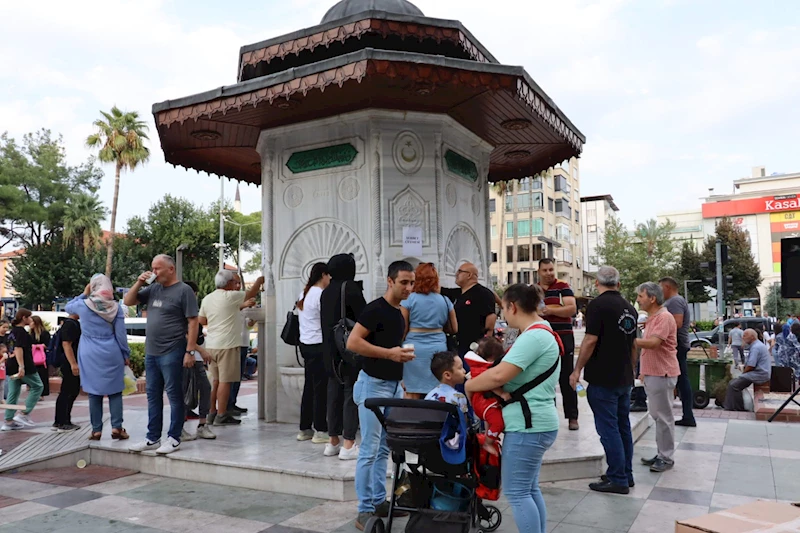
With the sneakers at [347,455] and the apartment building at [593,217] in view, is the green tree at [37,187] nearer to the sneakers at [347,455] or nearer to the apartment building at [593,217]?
the sneakers at [347,455]

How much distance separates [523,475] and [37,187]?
40749 mm

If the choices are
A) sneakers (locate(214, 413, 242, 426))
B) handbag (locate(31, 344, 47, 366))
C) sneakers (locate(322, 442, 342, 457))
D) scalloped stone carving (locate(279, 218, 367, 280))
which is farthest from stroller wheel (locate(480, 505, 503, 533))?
handbag (locate(31, 344, 47, 366))

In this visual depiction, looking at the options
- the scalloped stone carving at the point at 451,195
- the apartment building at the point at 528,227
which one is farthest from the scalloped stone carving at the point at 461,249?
the apartment building at the point at 528,227

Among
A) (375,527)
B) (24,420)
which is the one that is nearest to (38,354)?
(24,420)

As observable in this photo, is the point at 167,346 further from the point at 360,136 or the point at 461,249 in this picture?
the point at 461,249

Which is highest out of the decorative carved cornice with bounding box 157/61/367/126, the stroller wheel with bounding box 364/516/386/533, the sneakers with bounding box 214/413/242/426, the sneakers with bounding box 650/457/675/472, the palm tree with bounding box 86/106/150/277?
the palm tree with bounding box 86/106/150/277

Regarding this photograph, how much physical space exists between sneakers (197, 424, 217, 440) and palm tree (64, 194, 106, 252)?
34.3 m

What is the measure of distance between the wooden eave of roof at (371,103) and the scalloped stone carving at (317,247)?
1415mm

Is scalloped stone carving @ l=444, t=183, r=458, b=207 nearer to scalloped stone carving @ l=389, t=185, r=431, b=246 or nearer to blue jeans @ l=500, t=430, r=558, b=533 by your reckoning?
scalloped stone carving @ l=389, t=185, r=431, b=246

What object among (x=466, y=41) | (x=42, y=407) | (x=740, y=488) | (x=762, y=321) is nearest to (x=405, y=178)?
(x=466, y=41)

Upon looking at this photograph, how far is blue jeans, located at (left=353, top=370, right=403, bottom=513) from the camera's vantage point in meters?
4.04

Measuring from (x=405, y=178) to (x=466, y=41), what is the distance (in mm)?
1753

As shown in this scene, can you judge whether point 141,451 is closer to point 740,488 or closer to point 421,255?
point 421,255

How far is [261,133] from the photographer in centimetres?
799
